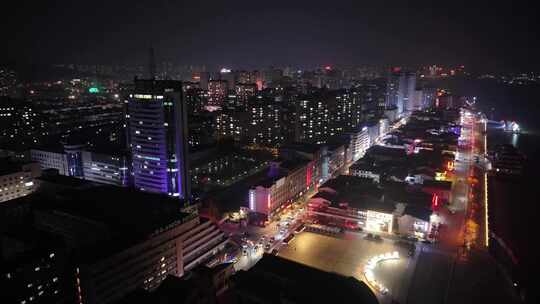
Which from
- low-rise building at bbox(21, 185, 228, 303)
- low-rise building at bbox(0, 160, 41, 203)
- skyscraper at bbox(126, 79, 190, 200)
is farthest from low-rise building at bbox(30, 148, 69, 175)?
skyscraper at bbox(126, 79, 190, 200)

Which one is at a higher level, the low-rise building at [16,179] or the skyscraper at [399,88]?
the skyscraper at [399,88]

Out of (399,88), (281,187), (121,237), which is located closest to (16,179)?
(121,237)

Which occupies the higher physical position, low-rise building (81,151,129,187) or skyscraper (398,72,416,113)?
skyscraper (398,72,416,113)

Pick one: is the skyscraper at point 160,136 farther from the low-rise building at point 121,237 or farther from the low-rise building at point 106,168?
the low-rise building at point 106,168

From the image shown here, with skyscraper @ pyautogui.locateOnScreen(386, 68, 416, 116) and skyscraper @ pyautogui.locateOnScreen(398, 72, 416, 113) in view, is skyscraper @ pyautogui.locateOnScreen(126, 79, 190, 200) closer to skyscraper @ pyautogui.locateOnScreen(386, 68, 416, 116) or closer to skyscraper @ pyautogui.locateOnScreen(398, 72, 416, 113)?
skyscraper @ pyautogui.locateOnScreen(386, 68, 416, 116)

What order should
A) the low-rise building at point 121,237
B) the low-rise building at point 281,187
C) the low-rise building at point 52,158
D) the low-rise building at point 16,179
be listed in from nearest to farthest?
the low-rise building at point 121,237, the low-rise building at point 281,187, the low-rise building at point 16,179, the low-rise building at point 52,158

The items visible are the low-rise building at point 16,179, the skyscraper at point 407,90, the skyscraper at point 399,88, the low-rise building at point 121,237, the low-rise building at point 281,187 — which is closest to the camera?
the low-rise building at point 121,237

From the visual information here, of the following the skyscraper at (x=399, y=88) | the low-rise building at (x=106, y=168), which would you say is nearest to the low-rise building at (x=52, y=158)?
the low-rise building at (x=106, y=168)

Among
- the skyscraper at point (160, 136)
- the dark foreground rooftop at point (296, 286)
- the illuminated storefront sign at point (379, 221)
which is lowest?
the illuminated storefront sign at point (379, 221)

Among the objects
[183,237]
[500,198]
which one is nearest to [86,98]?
[183,237]
